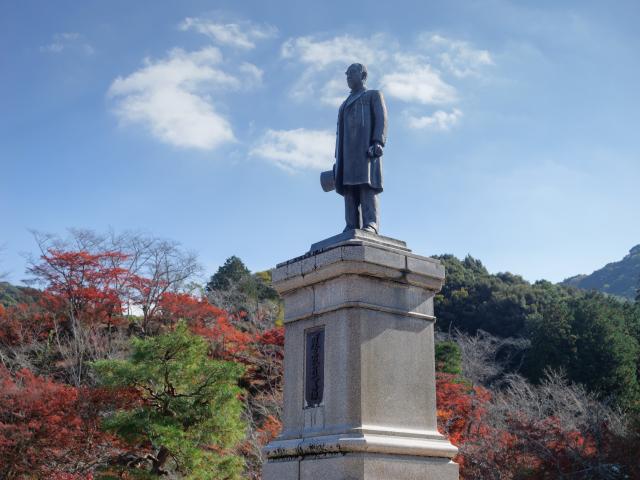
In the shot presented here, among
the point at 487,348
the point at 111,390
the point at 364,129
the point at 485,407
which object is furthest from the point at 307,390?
the point at 487,348

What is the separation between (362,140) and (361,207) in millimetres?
659

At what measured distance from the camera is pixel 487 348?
98.6ft

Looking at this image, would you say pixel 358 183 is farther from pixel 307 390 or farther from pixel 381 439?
pixel 381 439

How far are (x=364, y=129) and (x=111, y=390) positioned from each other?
10.6 meters

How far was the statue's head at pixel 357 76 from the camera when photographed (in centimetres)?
693

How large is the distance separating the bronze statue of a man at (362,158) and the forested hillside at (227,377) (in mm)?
7611

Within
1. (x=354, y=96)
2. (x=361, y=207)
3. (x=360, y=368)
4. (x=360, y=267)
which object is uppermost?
(x=354, y=96)

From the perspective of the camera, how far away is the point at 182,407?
43.3 feet

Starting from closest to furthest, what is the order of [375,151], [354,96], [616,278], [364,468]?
[364,468]
[375,151]
[354,96]
[616,278]

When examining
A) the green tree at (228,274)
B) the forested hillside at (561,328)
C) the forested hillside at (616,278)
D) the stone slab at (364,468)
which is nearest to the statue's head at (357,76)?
the stone slab at (364,468)

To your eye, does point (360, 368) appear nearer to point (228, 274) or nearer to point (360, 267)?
point (360, 267)

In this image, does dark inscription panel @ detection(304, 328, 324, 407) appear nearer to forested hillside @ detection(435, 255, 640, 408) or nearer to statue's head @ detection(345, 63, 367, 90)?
statue's head @ detection(345, 63, 367, 90)

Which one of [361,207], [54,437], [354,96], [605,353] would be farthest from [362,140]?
[605,353]

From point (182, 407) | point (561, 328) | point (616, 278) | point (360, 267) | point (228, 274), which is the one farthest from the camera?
point (616, 278)
